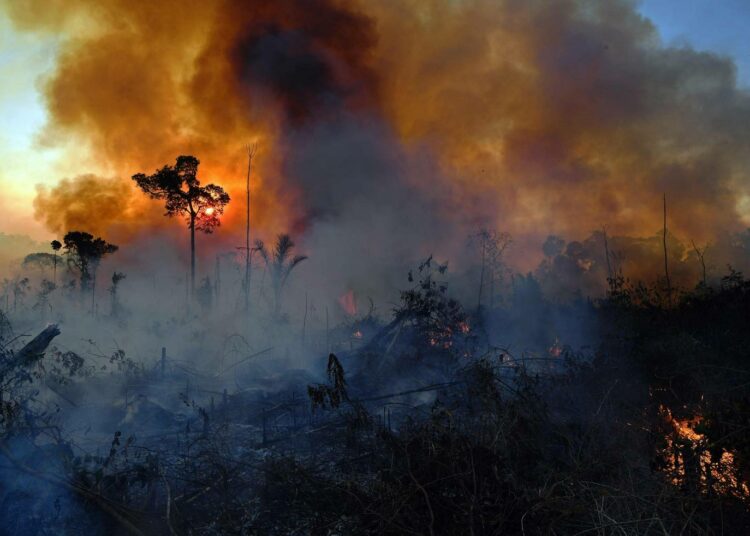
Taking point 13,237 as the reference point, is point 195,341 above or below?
below

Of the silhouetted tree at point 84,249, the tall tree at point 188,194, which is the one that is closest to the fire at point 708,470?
the tall tree at point 188,194

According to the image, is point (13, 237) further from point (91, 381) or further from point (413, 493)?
point (413, 493)

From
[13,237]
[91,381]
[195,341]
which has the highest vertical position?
[13,237]

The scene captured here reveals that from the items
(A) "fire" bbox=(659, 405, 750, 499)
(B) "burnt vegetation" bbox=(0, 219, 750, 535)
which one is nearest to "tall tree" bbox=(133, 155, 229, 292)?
(B) "burnt vegetation" bbox=(0, 219, 750, 535)

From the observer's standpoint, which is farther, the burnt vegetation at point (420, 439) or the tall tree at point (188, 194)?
the tall tree at point (188, 194)

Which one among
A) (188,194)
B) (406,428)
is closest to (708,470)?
(406,428)

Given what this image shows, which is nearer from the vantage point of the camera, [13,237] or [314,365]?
[314,365]

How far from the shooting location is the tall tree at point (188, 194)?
86.2 feet

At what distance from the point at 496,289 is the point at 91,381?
41.1 m

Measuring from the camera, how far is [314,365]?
48.8 ft

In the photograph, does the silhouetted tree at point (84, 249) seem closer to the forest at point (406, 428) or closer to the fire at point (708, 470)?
the forest at point (406, 428)

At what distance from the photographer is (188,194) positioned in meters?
27.0

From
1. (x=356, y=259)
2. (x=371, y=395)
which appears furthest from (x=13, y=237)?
(x=371, y=395)

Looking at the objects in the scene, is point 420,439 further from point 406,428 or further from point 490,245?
point 490,245
